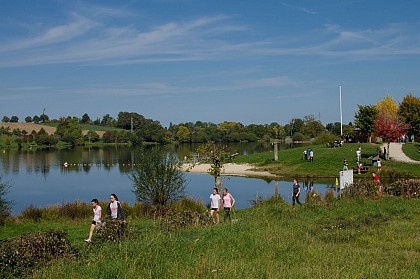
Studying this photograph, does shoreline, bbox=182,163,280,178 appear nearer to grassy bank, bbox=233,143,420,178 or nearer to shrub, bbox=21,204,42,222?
grassy bank, bbox=233,143,420,178

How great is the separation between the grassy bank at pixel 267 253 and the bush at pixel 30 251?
51 cm

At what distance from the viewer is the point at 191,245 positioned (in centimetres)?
1061

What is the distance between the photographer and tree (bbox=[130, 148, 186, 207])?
27312 mm

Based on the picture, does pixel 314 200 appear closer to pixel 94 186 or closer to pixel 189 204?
pixel 189 204

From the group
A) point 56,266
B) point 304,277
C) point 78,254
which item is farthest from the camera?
point 78,254

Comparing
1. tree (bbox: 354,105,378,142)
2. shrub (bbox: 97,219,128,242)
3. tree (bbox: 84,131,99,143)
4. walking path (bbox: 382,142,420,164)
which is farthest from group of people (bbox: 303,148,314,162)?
tree (bbox: 84,131,99,143)

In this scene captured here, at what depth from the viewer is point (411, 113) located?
7050cm

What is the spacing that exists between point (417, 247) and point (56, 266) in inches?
323

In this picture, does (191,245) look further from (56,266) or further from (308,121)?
(308,121)

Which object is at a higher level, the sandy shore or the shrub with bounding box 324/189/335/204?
the shrub with bounding box 324/189/335/204

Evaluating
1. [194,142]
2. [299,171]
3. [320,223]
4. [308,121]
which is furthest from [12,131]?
[320,223]

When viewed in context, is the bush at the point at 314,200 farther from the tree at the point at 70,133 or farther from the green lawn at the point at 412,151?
the tree at the point at 70,133

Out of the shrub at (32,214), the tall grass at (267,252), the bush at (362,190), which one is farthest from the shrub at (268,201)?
the shrub at (32,214)

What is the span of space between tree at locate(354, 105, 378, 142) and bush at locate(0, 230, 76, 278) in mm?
62752
